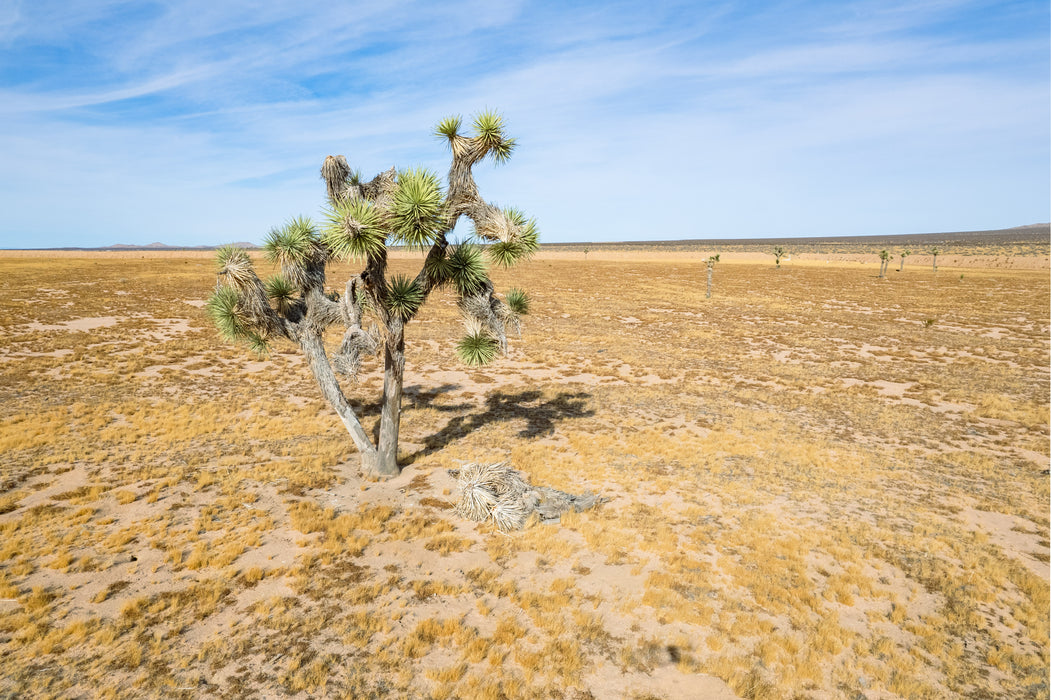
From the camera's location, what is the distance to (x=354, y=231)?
30.4 feet

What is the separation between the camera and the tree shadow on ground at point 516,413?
15117mm

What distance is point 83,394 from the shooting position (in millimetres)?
17281

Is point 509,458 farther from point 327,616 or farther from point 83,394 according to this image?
point 83,394

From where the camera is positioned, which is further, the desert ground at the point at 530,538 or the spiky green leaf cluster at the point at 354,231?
the spiky green leaf cluster at the point at 354,231

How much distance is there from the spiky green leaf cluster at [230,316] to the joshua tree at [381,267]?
0.02 m

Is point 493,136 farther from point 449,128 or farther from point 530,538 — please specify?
point 530,538

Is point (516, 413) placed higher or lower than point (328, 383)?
lower

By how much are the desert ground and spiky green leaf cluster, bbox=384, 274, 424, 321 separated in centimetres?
406

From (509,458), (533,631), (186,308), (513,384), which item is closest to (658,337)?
(513,384)

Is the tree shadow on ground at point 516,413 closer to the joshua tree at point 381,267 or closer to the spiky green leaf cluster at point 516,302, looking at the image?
the joshua tree at point 381,267

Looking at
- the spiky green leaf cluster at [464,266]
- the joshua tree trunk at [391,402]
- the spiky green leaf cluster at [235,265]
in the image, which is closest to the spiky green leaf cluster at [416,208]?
the spiky green leaf cluster at [464,266]

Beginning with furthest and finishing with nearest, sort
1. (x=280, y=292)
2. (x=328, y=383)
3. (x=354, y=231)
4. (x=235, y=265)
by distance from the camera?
(x=328, y=383), (x=280, y=292), (x=235, y=265), (x=354, y=231)

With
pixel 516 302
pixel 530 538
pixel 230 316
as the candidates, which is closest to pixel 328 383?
pixel 230 316

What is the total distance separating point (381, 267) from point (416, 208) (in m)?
1.89
